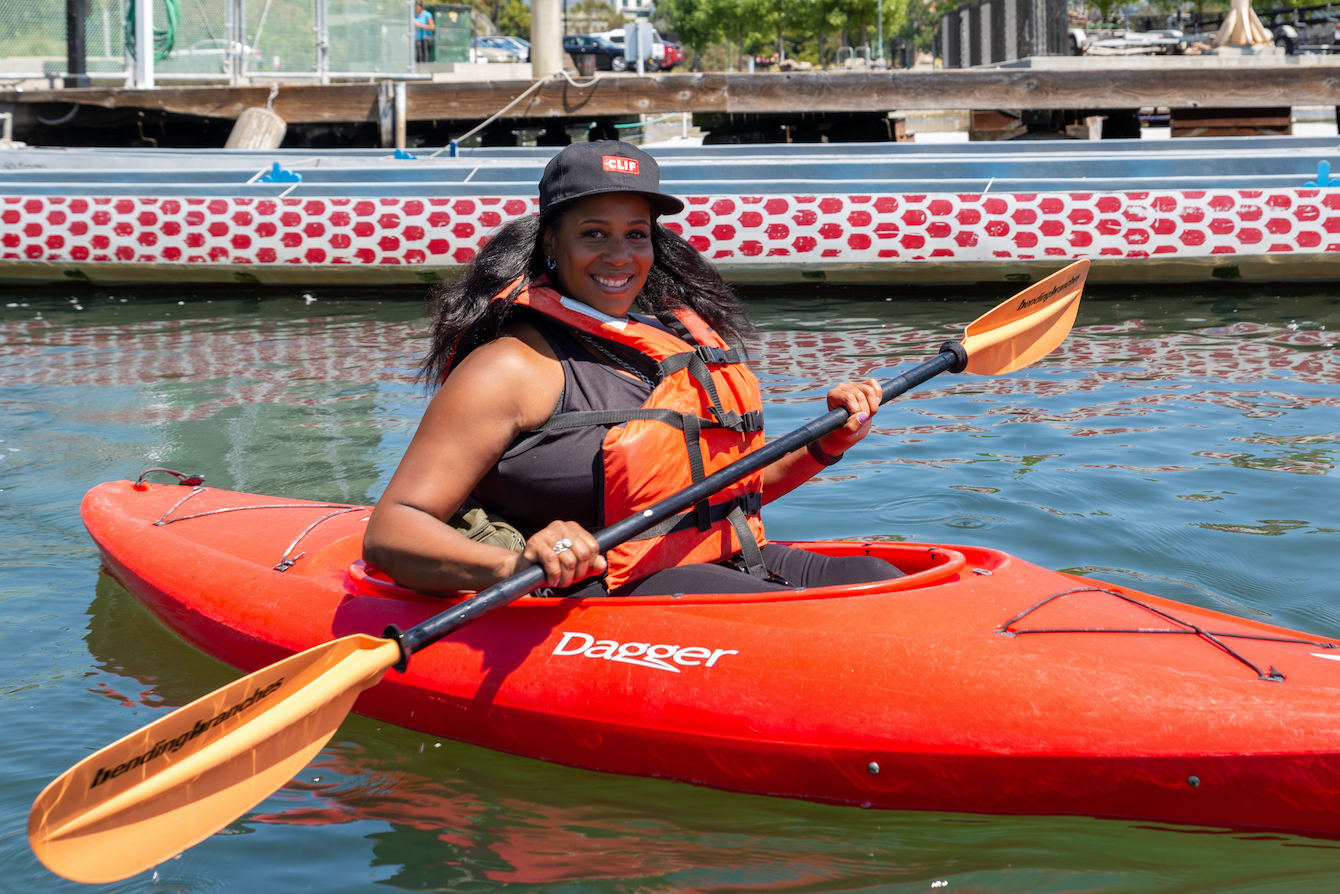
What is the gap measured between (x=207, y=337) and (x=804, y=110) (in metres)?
5.52

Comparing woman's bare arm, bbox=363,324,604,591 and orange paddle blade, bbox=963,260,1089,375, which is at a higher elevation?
orange paddle blade, bbox=963,260,1089,375

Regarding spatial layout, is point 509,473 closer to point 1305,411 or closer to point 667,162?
point 1305,411

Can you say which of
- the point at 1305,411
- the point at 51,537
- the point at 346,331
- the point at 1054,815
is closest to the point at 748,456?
the point at 1054,815

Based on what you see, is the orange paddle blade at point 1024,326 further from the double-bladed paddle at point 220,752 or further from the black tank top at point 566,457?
the black tank top at point 566,457

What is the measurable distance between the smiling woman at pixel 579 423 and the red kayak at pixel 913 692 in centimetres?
18

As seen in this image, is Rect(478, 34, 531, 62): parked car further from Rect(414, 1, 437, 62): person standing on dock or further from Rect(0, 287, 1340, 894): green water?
Rect(0, 287, 1340, 894): green water

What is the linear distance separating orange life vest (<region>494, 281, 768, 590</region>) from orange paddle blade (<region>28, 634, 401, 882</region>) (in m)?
0.60

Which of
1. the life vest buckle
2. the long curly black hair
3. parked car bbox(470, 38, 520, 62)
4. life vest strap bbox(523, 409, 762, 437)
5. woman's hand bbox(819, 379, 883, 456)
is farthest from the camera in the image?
parked car bbox(470, 38, 520, 62)

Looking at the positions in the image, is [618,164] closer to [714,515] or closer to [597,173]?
[597,173]

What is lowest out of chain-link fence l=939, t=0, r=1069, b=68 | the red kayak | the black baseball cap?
the red kayak

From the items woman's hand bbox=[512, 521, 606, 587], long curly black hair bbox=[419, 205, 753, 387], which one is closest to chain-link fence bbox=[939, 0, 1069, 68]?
long curly black hair bbox=[419, 205, 753, 387]

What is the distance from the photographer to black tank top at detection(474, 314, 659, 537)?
2.64 m

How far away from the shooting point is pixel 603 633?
276 cm

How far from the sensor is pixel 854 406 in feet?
9.72
